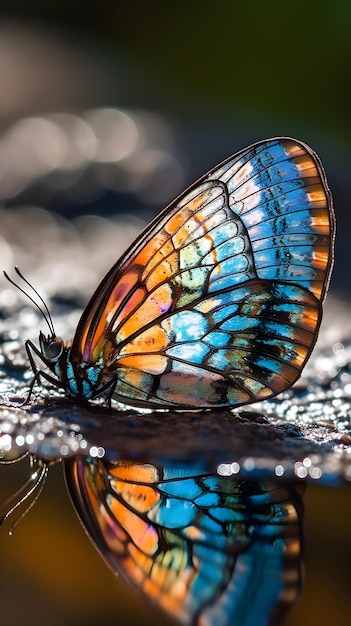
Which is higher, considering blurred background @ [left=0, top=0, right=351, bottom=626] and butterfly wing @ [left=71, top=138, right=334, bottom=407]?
blurred background @ [left=0, top=0, right=351, bottom=626]

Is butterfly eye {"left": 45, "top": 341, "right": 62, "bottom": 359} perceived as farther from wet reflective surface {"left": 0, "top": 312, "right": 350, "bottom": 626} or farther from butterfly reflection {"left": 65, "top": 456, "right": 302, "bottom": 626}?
butterfly reflection {"left": 65, "top": 456, "right": 302, "bottom": 626}

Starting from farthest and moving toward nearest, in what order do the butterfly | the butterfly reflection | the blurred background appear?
the butterfly, the blurred background, the butterfly reflection

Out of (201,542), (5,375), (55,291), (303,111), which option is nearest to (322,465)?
(201,542)

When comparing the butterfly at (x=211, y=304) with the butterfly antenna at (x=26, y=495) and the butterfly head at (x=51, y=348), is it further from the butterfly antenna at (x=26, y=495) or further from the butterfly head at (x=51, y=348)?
the butterfly antenna at (x=26, y=495)

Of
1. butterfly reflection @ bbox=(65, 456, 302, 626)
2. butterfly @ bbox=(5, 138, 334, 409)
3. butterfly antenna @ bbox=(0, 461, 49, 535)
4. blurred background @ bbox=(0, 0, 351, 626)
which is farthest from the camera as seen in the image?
butterfly @ bbox=(5, 138, 334, 409)

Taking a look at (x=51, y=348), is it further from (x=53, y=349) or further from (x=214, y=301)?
(x=214, y=301)

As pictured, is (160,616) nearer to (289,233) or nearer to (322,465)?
(322,465)

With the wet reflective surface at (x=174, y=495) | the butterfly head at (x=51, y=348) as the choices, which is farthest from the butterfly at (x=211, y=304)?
the wet reflective surface at (x=174, y=495)

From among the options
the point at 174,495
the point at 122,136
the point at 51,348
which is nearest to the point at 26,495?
the point at 174,495

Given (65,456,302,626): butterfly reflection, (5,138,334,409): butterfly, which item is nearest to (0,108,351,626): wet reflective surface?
(65,456,302,626): butterfly reflection
